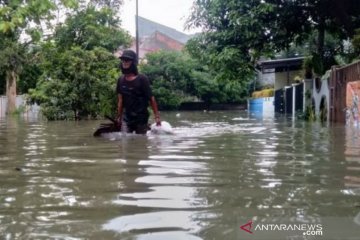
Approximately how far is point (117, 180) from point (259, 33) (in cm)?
1658

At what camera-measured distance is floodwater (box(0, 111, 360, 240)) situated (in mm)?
2854

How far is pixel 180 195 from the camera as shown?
3.82 m

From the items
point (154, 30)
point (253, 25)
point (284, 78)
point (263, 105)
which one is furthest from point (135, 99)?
point (154, 30)

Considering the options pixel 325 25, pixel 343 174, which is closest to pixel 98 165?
pixel 343 174

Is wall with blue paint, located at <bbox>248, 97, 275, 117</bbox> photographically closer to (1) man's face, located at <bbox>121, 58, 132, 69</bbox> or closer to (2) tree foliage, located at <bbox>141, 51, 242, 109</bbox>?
(2) tree foliage, located at <bbox>141, 51, 242, 109</bbox>

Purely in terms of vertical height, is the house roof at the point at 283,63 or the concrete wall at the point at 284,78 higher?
the house roof at the point at 283,63

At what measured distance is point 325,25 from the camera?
2203cm

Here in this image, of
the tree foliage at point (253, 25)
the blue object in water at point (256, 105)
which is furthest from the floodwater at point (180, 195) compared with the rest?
the blue object in water at point (256, 105)

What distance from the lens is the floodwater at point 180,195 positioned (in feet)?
9.36

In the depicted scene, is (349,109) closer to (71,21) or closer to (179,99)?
(71,21)

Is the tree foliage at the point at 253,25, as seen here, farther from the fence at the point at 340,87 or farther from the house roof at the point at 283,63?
the house roof at the point at 283,63

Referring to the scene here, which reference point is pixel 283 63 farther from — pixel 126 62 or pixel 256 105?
pixel 126 62

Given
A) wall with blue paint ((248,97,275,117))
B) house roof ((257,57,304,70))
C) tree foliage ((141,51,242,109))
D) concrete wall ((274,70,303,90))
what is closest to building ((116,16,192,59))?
tree foliage ((141,51,242,109))

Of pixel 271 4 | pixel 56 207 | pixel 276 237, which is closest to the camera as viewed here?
pixel 276 237
